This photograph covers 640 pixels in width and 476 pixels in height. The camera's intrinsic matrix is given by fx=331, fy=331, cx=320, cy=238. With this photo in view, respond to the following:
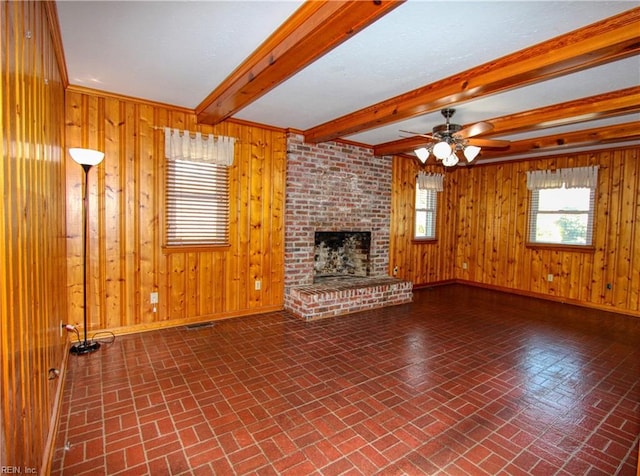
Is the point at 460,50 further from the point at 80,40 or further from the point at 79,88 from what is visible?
the point at 79,88

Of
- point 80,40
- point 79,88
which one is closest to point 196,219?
point 79,88

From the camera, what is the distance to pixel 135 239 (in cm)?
372

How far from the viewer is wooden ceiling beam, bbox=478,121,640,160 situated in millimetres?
3959

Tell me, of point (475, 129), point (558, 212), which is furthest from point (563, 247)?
point (475, 129)

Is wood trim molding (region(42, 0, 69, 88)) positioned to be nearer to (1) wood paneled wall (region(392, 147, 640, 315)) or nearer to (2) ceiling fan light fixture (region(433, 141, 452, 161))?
(2) ceiling fan light fixture (region(433, 141, 452, 161))

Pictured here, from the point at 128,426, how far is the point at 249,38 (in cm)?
272

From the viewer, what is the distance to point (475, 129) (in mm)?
3188

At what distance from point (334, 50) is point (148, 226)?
2.78 metres

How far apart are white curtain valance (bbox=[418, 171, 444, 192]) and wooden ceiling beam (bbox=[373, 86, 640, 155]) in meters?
2.11

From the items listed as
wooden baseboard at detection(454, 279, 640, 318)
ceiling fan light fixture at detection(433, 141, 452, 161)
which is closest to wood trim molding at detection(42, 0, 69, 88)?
ceiling fan light fixture at detection(433, 141, 452, 161)

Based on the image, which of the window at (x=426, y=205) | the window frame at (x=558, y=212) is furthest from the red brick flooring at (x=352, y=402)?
the window at (x=426, y=205)

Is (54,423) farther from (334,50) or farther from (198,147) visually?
(334,50)

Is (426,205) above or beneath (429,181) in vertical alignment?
beneath

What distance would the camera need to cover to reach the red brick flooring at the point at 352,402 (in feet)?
6.20
